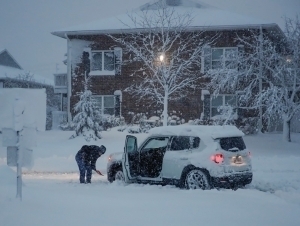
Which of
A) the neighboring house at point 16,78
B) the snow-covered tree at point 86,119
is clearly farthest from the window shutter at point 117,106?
the neighboring house at point 16,78

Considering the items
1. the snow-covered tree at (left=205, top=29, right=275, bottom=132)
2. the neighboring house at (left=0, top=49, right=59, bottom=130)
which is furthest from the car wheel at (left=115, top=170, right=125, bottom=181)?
the neighboring house at (left=0, top=49, right=59, bottom=130)

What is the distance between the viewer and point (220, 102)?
2822 centimetres

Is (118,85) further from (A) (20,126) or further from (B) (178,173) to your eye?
(A) (20,126)

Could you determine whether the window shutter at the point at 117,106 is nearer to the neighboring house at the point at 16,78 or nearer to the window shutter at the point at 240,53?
the window shutter at the point at 240,53

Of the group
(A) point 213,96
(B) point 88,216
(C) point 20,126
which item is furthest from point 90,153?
(A) point 213,96

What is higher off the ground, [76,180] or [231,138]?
[231,138]

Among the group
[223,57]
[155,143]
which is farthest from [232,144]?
[223,57]

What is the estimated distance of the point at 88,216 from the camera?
7.08m

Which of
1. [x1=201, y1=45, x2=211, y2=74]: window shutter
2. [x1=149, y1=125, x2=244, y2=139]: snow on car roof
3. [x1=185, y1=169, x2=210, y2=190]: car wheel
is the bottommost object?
[x1=185, y1=169, x2=210, y2=190]: car wheel

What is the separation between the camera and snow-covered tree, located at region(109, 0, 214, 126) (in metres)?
25.8

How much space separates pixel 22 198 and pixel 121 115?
2081 cm

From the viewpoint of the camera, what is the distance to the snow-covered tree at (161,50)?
25.8 metres

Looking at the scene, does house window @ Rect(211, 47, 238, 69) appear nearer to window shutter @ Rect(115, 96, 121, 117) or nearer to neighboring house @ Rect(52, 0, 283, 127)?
neighboring house @ Rect(52, 0, 283, 127)

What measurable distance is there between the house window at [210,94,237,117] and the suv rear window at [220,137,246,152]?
54.0ft
